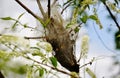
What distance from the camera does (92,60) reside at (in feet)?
2.86

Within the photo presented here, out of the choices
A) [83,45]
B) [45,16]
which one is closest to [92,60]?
[83,45]

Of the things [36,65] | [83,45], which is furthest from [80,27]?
[36,65]

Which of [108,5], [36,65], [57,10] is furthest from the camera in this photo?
[57,10]

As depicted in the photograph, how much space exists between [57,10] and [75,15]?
187 mm

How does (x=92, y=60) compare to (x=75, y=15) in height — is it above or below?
below

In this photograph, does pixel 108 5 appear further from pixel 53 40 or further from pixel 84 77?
pixel 84 77

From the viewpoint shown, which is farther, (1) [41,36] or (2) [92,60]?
(1) [41,36]

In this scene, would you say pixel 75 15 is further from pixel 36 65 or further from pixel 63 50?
pixel 36 65

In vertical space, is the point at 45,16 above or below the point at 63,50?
above

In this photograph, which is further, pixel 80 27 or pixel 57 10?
pixel 57 10

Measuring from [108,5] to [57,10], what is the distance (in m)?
0.22

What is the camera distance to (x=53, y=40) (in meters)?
1.02

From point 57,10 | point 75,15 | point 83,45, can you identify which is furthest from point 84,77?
point 57,10

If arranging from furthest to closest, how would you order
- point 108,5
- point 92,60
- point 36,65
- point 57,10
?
1. point 57,10
2. point 108,5
3. point 92,60
4. point 36,65
